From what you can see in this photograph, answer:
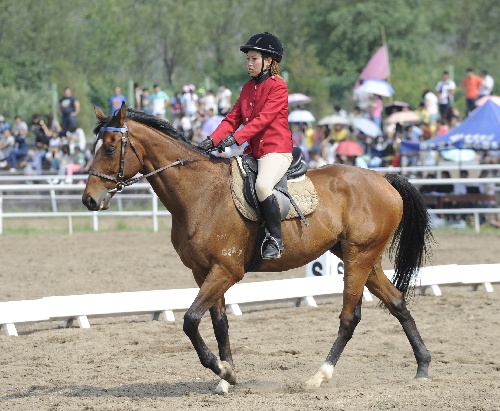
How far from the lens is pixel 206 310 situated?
6.98 metres

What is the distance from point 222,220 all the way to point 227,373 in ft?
3.58

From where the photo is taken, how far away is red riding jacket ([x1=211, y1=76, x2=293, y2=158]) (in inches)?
284

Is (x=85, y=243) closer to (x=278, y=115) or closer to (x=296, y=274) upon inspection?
(x=296, y=274)

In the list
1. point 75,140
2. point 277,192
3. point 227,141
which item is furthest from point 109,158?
point 75,140

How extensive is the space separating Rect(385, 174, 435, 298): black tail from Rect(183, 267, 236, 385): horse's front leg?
1.83m

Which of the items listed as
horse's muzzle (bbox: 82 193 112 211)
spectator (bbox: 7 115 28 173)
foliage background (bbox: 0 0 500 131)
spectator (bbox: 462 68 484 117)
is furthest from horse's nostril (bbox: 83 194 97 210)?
foliage background (bbox: 0 0 500 131)

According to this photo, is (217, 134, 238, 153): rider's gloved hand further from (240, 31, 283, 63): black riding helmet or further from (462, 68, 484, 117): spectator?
(462, 68, 484, 117): spectator

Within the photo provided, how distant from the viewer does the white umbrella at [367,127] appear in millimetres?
21797

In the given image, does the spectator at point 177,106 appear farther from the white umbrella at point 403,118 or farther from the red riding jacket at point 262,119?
the red riding jacket at point 262,119

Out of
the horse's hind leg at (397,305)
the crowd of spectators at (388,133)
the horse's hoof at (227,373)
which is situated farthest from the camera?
the crowd of spectators at (388,133)

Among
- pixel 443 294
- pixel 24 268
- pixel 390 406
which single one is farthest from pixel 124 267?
pixel 390 406

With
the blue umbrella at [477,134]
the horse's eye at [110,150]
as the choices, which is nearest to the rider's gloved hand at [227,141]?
the horse's eye at [110,150]

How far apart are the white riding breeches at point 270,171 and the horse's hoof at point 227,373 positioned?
121 centimetres

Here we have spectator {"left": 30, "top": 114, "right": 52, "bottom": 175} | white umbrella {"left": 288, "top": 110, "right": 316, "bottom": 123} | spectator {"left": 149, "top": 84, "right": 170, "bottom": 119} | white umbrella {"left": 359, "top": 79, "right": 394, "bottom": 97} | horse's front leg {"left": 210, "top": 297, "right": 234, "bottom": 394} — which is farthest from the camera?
spectator {"left": 149, "top": 84, "right": 170, "bottom": 119}
